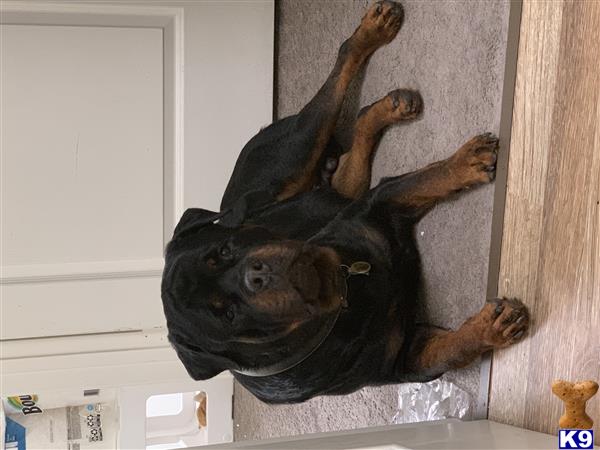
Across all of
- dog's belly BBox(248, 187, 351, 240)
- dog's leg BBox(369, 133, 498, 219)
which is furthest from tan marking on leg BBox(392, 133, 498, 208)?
dog's belly BBox(248, 187, 351, 240)

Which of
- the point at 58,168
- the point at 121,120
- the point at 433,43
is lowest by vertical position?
the point at 58,168

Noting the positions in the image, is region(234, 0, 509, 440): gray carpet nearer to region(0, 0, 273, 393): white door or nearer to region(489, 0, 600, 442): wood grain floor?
region(489, 0, 600, 442): wood grain floor

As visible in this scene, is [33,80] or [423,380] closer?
[423,380]

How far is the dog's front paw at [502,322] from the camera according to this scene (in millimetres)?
1698

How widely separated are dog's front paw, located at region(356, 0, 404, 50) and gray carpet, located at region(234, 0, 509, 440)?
22 millimetres

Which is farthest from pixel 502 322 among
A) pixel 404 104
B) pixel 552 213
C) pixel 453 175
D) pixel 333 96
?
pixel 333 96

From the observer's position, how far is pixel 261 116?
111 inches

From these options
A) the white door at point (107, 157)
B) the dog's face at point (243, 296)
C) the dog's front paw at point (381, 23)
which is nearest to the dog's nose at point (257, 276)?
the dog's face at point (243, 296)

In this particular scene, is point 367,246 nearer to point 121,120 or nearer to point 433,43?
point 433,43

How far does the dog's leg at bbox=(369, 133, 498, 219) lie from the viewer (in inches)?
70.4

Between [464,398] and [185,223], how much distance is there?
0.80 m

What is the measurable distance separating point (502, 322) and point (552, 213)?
10.2 inches

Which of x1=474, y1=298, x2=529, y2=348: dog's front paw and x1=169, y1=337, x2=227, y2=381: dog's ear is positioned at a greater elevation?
x1=474, y1=298, x2=529, y2=348: dog's front paw

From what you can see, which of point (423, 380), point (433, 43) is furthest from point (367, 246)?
point (433, 43)
